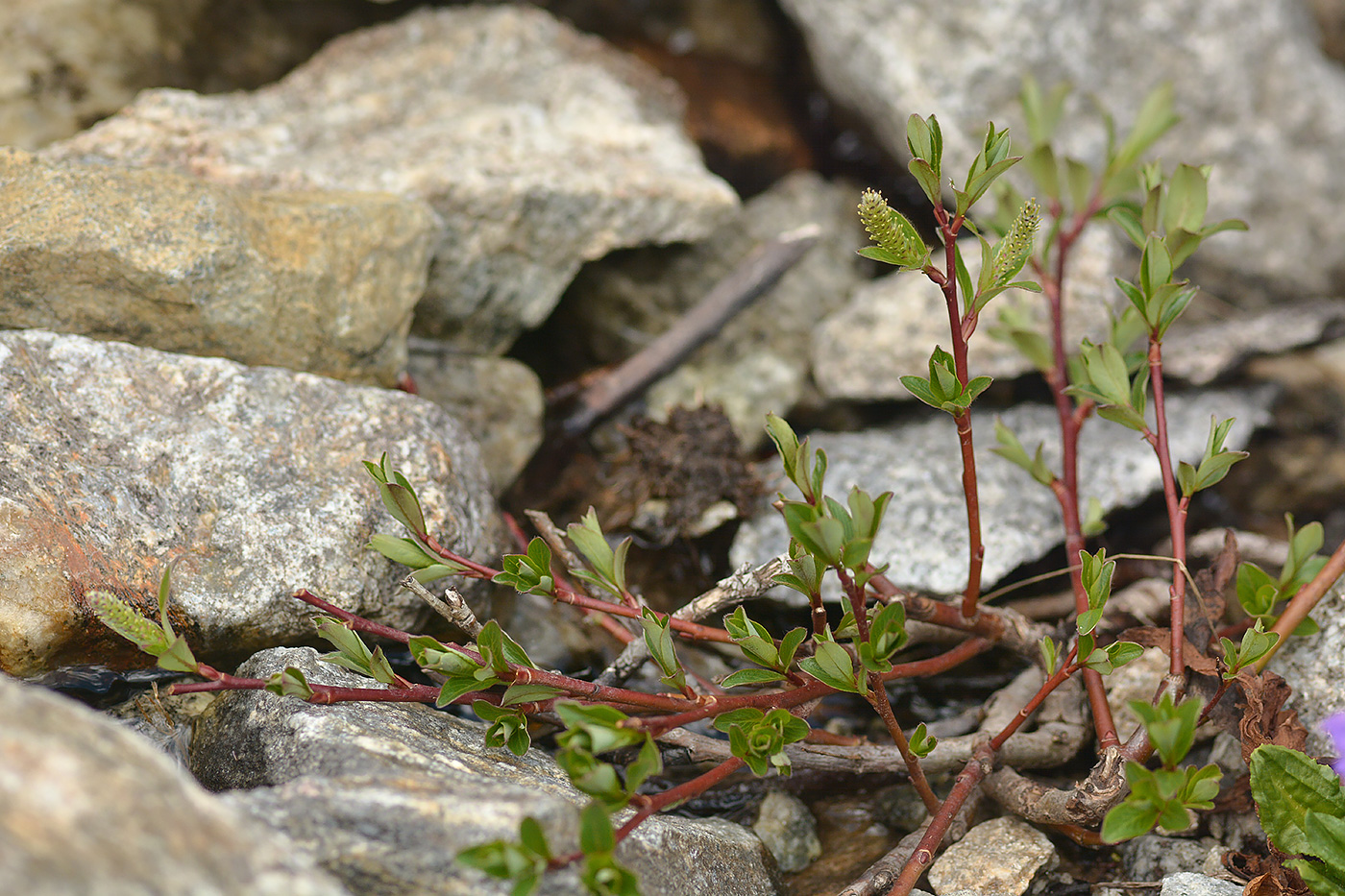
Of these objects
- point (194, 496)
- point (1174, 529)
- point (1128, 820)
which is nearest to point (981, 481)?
point (1174, 529)

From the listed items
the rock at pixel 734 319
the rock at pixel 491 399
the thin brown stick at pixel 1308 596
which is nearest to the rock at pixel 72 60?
the rock at pixel 491 399

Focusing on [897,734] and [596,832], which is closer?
[596,832]

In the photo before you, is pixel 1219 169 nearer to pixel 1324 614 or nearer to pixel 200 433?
pixel 1324 614

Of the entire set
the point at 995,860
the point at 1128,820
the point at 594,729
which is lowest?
the point at 995,860

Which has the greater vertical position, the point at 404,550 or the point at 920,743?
the point at 404,550

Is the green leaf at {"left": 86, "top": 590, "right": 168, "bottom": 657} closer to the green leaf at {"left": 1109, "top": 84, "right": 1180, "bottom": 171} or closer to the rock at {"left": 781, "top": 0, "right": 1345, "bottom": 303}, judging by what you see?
the green leaf at {"left": 1109, "top": 84, "right": 1180, "bottom": 171}

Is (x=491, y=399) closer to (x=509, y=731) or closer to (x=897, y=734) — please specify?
(x=509, y=731)

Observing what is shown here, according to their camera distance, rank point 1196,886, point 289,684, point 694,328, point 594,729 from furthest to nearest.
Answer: point 694,328, point 1196,886, point 289,684, point 594,729
